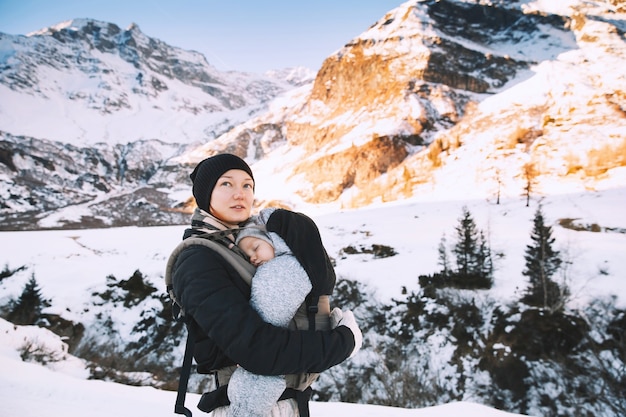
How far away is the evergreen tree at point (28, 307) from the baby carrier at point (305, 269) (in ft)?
69.2

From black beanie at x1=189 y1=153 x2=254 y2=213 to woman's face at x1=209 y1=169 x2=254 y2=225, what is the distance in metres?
0.02

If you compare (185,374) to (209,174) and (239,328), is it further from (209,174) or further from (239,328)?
(209,174)

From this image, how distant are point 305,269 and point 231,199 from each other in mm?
588

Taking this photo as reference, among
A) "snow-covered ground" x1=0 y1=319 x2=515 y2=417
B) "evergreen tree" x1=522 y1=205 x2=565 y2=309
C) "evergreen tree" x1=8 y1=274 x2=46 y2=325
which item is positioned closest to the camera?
"snow-covered ground" x1=0 y1=319 x2=515 y2=417

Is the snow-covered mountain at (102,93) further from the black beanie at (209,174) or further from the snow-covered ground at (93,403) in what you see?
the black beanie at (209,174)

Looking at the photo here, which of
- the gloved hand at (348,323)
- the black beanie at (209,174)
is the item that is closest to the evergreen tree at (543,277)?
the gloved hand at (348,323)

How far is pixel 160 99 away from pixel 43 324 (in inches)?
6794

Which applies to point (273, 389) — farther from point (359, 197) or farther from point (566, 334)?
point (359, 197)

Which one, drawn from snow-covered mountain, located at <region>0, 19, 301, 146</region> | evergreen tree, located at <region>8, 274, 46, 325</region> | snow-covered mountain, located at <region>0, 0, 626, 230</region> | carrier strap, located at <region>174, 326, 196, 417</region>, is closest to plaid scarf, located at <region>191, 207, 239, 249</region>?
carrier strap, located at <region>174, 326, 196, 417</region>

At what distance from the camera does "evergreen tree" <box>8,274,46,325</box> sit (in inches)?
667

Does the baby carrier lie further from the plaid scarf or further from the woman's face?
the woman's face

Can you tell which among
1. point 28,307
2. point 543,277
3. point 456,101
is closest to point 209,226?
point 543,277

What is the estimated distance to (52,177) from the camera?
10206 centimetres

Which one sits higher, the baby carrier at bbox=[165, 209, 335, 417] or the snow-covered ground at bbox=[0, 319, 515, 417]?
the baby carrier at bbox=[165, 209, 335, 417]
